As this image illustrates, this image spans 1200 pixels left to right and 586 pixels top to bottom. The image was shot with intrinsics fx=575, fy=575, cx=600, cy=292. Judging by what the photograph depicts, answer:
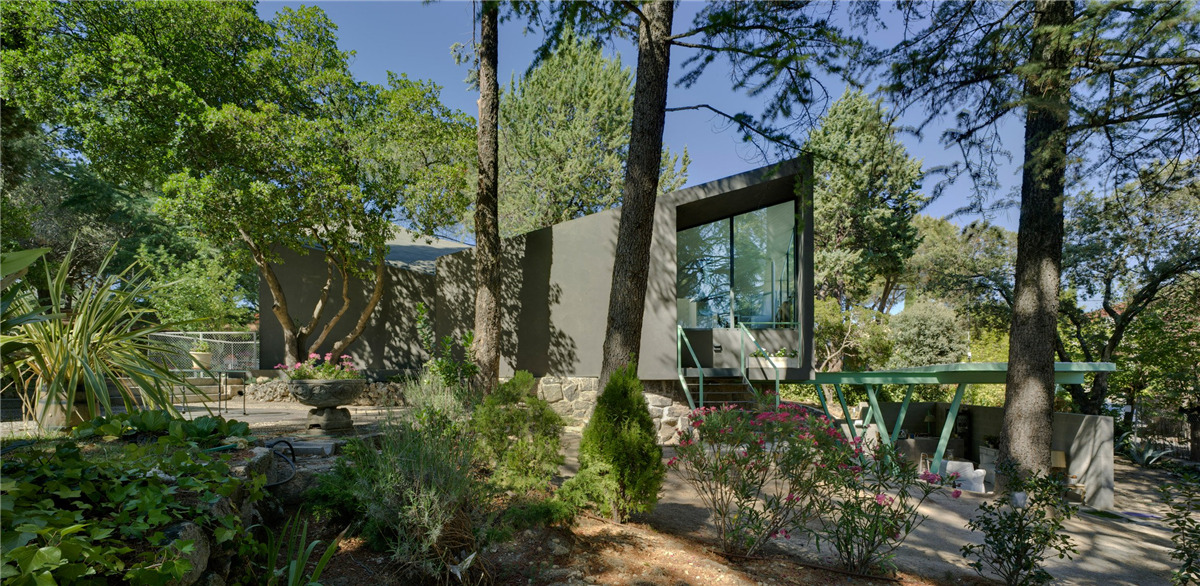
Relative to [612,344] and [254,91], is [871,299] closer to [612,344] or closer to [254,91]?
[612,344]

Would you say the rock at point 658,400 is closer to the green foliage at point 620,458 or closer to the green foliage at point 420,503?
the green foliage at point 620,458

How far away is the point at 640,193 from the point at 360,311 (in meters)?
9.69

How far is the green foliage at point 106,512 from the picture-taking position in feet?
5.22

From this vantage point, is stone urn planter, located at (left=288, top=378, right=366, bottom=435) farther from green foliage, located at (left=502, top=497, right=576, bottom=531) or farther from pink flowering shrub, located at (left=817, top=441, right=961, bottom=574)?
pink flowering shrub, located at (left=817, top=441, right=961, bottom=574)

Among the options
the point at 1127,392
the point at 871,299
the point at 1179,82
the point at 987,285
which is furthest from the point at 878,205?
the point at 1179,82

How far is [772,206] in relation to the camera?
1011cm

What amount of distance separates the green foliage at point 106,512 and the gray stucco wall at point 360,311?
408 inches

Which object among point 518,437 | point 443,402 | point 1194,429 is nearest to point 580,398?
point 443,402

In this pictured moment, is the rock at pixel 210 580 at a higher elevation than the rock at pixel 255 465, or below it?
below

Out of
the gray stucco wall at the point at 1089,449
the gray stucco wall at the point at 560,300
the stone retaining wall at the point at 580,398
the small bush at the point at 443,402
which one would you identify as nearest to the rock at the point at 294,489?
the small bush at the point at 443,402

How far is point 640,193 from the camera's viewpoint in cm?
Result: 577

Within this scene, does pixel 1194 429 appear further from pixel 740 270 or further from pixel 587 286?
pixel 587 286

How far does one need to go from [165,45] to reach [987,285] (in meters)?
18.0

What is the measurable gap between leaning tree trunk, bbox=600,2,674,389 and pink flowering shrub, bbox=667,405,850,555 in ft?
5.33
